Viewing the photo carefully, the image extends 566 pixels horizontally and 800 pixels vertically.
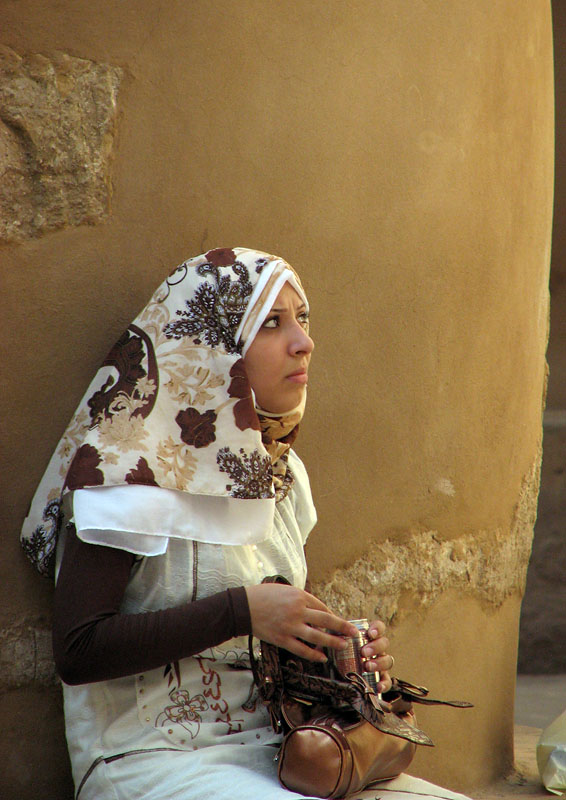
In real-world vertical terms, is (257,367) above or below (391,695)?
above

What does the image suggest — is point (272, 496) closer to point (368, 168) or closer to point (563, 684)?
point (368, 168)

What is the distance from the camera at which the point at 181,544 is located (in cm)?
190

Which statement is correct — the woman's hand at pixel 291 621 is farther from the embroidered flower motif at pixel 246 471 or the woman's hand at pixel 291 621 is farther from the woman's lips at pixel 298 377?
the woman's lips at pixel 298 377

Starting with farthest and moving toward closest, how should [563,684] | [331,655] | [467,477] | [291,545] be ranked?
1. [563,684]
2. [467,477]
3. [291,545]
4. [331,655]

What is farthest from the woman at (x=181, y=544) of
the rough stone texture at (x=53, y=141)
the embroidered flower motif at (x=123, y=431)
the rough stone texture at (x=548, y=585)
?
the rough stone texture at (x=548, y=585)

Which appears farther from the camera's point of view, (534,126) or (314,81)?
(534,126)

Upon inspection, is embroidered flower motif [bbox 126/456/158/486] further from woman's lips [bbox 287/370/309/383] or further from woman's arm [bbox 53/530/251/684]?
woman's lips [bbox 287/370/309/383]

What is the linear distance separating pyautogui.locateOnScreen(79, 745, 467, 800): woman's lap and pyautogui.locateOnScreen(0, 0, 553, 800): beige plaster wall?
0.31 metres

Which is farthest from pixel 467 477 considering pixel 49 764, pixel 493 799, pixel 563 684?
pixel 563 684

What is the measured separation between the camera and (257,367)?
2004mm

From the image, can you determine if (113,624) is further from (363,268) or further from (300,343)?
(363,268)

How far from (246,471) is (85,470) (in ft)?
1.06

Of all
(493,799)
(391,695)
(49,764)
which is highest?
(391,695)

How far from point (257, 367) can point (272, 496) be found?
10.7 inches
